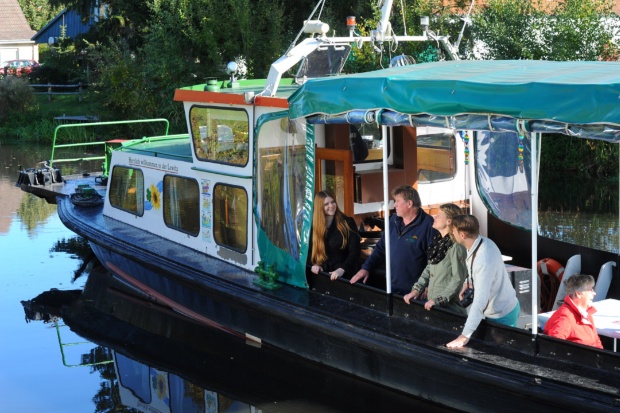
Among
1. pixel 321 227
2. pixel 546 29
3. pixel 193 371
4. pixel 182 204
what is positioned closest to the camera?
pixel 321 227

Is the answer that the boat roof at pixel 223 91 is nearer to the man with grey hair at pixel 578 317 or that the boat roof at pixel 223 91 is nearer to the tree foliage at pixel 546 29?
the man with grey hair at pixel 578 317

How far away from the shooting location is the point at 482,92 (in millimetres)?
6770

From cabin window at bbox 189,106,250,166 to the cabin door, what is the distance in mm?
731

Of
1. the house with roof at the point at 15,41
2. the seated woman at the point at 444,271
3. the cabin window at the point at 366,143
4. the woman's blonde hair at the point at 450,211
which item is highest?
the house with roof at the point at 15,41

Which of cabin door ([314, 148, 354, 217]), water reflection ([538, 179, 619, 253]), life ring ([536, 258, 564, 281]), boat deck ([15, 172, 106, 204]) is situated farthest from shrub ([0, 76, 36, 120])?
life ring ([536, 258, 564, 281])

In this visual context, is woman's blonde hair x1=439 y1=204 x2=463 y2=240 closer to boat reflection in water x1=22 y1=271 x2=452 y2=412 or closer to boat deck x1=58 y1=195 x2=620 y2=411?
boat deck x1=58 y1=195 x2=620 y2=411

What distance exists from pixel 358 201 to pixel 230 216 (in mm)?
1280

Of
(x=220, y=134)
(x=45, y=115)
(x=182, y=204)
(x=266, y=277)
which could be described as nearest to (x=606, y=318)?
(x=266, y=277)

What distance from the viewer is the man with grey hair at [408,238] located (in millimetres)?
8125

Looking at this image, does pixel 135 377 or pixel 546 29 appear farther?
pixel 546 29

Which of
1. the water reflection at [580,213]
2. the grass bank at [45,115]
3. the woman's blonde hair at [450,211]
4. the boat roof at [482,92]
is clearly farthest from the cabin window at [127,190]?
the grass bank at [45,115]

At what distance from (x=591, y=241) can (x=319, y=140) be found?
259 inches

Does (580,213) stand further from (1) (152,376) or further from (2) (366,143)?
(1) (152,376)

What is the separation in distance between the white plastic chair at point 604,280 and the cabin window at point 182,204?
4068mm
